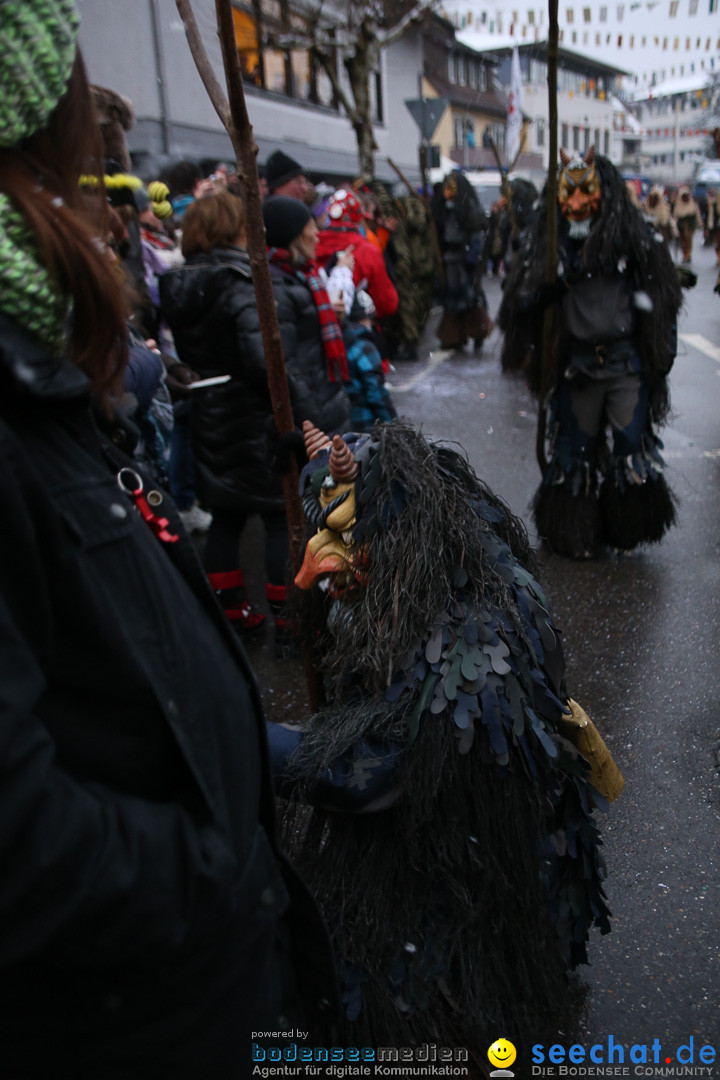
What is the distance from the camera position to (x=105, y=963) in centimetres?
84

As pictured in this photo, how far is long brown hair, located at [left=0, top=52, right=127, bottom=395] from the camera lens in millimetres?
814

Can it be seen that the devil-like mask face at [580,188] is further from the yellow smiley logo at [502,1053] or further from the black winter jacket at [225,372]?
the yellow smiley logo at [502,1053]

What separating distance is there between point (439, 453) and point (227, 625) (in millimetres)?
809

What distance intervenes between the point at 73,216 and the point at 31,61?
0.14m

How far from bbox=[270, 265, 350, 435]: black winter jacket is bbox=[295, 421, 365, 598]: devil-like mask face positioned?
77.2 inches

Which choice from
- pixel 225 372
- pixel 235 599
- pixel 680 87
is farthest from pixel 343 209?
pixel 680 87

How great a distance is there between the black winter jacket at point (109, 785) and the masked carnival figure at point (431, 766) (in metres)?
0.53

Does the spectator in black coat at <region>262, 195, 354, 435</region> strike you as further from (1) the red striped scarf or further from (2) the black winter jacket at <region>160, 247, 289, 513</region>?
(2) the black winter jacket at <region>160, 247, 289, 513</region>

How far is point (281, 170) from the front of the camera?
5.43 meters

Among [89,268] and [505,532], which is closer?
[89,268]

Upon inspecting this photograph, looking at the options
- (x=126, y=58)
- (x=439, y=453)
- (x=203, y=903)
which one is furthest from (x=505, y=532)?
(x=126, y=58)

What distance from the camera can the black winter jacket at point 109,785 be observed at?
75cm

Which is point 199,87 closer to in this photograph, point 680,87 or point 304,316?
point 304,316

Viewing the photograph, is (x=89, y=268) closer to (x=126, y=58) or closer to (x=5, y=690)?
(x=5, y=690)
